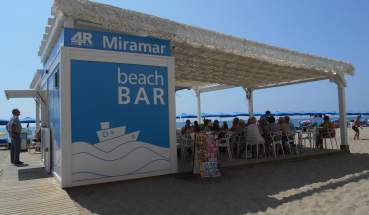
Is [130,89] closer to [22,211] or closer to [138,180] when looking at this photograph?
[138,180]

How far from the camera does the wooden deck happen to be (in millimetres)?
Answer: 4078

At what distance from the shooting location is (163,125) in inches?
239

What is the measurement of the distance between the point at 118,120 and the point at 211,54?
3364mm

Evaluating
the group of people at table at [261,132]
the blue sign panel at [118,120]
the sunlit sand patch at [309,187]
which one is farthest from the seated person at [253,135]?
the blue sign panel at [118,120]

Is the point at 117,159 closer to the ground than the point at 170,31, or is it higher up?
closer to the ground

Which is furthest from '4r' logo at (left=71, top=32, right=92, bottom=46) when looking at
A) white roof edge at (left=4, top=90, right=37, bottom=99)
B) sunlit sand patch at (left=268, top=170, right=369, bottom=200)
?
white roof edge at (left=4, top=90, right=37, bottom=99)

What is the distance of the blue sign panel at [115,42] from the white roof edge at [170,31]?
148 millimetres

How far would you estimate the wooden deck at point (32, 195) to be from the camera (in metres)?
4.08

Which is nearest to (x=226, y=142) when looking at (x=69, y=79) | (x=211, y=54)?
(x=211, y=54)

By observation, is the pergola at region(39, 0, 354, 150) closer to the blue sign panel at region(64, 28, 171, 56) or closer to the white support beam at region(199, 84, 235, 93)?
the white support beam at region(199, 84, 235, 93)

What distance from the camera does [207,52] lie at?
772 cm

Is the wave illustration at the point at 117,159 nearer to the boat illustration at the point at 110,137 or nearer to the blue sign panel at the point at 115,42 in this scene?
the boat illustration at the point at 110,137

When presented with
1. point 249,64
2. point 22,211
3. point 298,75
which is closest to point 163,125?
point 22,211

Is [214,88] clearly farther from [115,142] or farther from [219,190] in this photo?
[219,190]
